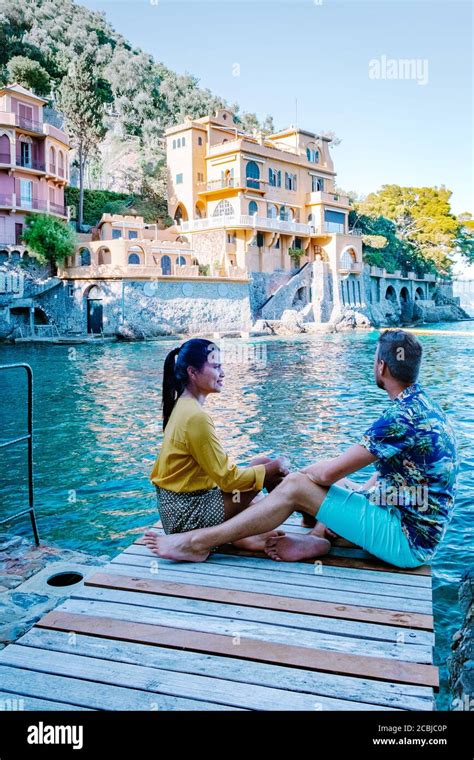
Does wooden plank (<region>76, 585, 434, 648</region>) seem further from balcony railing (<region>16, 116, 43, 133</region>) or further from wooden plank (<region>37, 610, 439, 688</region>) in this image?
balcony railing (<region>16, 116, 43, 133</region>)

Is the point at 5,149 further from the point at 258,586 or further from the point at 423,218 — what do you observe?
the point at 423,218

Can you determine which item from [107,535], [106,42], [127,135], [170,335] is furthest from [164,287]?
[106,42]

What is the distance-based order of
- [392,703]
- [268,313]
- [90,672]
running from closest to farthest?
1. [392,703]
2. [90,672]
3. [268,313]

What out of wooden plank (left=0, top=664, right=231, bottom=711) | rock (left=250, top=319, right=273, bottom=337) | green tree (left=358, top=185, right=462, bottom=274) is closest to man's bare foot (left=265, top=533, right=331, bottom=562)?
wooden plank (left=0, top=664, right=231, bottom=711)

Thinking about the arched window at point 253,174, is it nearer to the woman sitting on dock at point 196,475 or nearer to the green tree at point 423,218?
the green tree at point 423,218

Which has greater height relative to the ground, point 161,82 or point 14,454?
point 161,82

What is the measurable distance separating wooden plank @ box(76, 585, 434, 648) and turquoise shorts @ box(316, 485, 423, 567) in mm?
627

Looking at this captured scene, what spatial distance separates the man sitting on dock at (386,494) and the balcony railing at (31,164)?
3343 cm

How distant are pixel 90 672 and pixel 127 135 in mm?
53045

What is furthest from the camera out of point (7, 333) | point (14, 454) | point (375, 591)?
point (7, 333)

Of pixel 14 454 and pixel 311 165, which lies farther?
pixel 311 165
